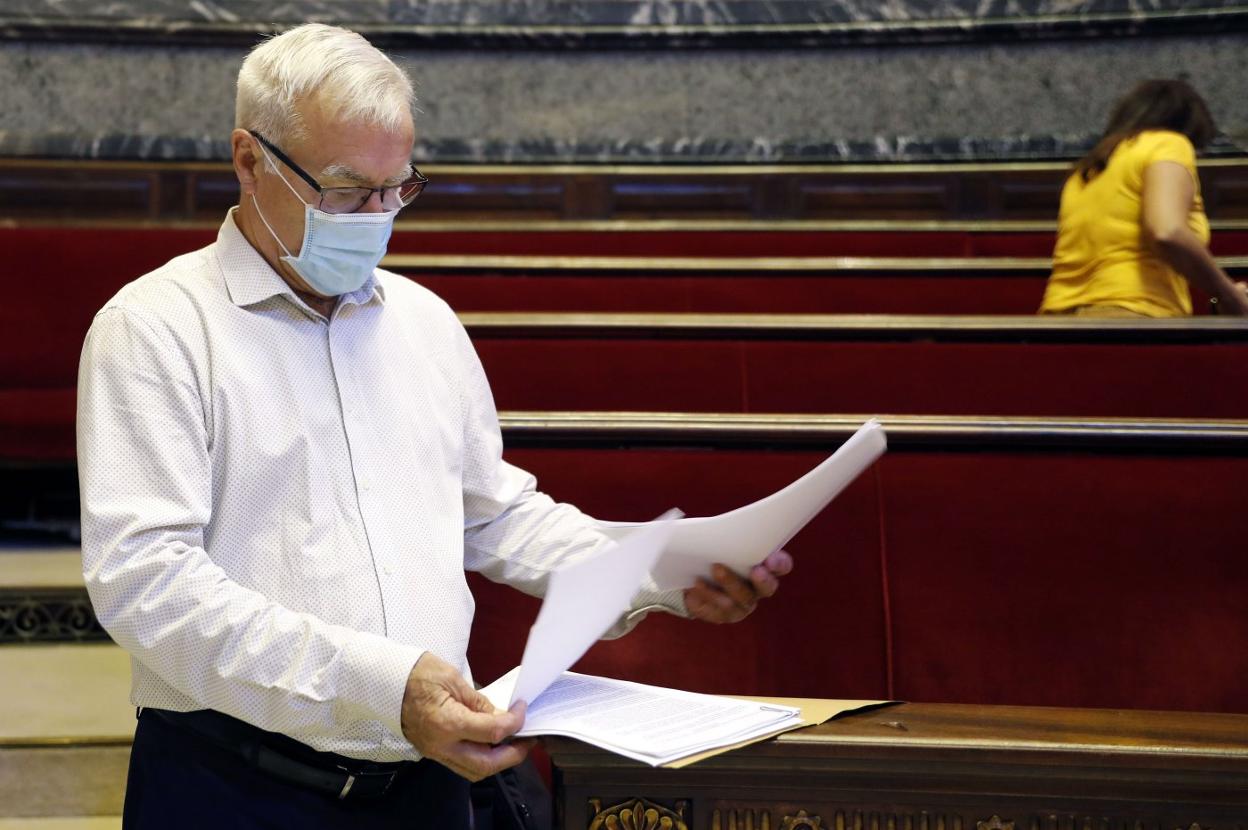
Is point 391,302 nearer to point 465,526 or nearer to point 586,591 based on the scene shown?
point 465,526

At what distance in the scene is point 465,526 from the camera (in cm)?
57

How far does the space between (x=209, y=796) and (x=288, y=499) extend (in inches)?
4.5

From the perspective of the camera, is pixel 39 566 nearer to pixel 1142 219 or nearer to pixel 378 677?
pixel 378 677

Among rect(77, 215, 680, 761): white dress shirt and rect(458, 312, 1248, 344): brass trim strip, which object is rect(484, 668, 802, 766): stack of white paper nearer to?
rect(77, 215, 680, 761): white dress shirt

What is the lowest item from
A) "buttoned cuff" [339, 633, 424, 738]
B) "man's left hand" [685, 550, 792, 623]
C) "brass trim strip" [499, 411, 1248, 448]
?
"buttoned cuff" [339, 633, 424, 738]

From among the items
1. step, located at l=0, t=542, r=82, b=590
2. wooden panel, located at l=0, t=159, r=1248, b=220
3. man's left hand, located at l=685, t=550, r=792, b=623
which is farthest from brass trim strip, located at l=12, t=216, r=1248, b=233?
man's left hand, located at l=685, t=550, r=792, b=623

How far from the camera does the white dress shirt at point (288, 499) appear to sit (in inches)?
16.5

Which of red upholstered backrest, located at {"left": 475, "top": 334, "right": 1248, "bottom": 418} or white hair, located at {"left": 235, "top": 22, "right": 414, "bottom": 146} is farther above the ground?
white hair, located at {"left": 235, "top": 22, "right": 414, "bottom": 146}

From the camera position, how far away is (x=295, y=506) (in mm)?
473

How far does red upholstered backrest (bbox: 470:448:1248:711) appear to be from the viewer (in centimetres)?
63

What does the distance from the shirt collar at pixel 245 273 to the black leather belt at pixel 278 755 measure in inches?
6.4

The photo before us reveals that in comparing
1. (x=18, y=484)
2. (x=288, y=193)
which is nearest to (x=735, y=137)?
(x=18, y=484)

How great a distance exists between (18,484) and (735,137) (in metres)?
1.14

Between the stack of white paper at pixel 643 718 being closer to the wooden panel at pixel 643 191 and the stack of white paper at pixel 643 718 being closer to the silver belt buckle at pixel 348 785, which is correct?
the silver belt buckle at pixel 348 785
